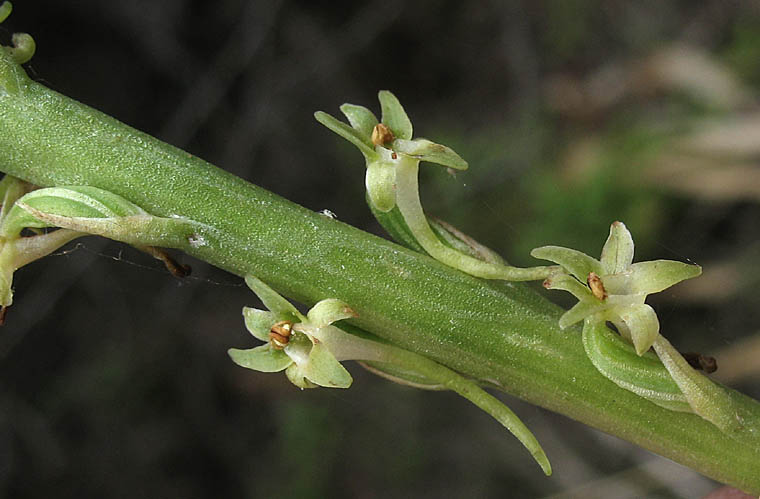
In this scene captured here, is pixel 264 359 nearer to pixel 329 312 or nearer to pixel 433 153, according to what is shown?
pixel 329 312

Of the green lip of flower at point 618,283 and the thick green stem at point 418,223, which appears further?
the thick green stem at point 418,223

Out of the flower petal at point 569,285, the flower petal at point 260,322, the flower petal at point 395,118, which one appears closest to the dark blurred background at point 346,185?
the flower petal at point 395,118

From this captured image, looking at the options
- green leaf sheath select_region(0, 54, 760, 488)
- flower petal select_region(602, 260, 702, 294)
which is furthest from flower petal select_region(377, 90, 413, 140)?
flower petal select_region(602, 260, 702, 294)

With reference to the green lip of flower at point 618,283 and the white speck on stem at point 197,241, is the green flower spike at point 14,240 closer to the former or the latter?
the white speck on stem at point 197,241

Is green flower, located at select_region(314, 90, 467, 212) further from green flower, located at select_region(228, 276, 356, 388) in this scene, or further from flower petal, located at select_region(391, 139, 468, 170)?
green flower, located at select_region(228, 276, 356, 388)

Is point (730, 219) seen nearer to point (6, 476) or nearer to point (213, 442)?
point (213, 442)

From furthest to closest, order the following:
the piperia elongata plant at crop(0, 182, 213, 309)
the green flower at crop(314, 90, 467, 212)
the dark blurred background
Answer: the dark blurred background
the green flower at crop(314, 90, 467, 212)
the piperia elongata plant at crop(0, 182, 213, 309)

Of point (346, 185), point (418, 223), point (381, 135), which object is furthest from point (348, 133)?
point (346, 185)

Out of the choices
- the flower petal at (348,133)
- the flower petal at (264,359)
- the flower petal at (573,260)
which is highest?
the flower petal at (573,260)

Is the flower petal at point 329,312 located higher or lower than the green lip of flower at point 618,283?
lower
